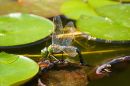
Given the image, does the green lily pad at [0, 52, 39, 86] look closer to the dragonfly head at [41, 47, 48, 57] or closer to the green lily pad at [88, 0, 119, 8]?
the dragonfly head at [41, 47, 48, 57]

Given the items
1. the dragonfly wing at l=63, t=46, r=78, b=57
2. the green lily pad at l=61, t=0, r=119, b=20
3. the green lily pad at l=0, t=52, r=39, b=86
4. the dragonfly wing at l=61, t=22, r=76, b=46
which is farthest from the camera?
the green lily pad at l=61, t=0, r=119, b=20

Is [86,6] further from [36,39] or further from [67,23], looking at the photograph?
[36,39]

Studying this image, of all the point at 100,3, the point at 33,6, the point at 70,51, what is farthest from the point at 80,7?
the point at 70,51

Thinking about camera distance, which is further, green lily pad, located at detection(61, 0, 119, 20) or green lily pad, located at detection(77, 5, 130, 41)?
green lily pad, located at detection(61, 0, 119, 20)

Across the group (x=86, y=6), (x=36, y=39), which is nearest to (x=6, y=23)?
(x=36, y=39)

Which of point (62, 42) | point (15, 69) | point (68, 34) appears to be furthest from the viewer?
point (68, 34)

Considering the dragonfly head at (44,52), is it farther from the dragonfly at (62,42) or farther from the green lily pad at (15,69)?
the green lily pad at (15,69)

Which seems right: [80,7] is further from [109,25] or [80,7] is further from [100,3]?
[109,25]

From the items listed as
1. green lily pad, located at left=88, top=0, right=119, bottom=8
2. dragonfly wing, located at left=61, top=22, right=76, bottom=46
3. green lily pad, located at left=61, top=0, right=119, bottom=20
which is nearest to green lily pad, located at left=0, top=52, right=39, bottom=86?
dragonfly wing, located at left=61, top=22, right=76, bottom=46
